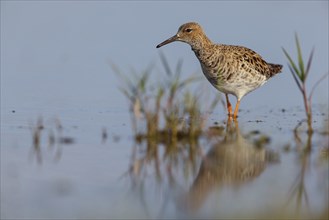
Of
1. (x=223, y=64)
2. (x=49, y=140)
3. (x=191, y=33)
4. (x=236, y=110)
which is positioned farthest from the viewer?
(x=191, y=33)

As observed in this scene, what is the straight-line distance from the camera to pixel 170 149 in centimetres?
808

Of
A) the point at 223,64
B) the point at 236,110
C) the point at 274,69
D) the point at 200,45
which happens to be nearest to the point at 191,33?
the point at 200,45

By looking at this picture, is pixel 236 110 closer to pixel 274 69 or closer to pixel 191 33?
pixel 191 33

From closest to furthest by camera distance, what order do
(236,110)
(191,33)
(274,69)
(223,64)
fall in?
(236,110) → (223,64) → (191,33) → (274,69)

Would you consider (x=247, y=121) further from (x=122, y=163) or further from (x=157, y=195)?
(x=157, y=195)

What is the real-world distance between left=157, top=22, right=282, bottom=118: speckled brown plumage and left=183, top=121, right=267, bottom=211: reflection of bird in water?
205 centimetres

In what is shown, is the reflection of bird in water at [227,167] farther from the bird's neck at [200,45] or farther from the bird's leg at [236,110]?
the bird's neck at [200,45]

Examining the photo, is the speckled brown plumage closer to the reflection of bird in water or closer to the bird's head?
the bird's head

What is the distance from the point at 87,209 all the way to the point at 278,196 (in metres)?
1.45

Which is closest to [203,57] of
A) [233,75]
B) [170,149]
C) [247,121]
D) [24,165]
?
[233,75]

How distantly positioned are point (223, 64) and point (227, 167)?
11.7 feet

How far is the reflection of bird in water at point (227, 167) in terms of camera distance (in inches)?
263

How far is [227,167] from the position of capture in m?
7.59

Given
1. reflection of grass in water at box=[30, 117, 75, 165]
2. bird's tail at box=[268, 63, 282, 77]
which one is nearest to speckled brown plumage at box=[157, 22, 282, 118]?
bird's tail at box=[268, 63, 282, 77]
